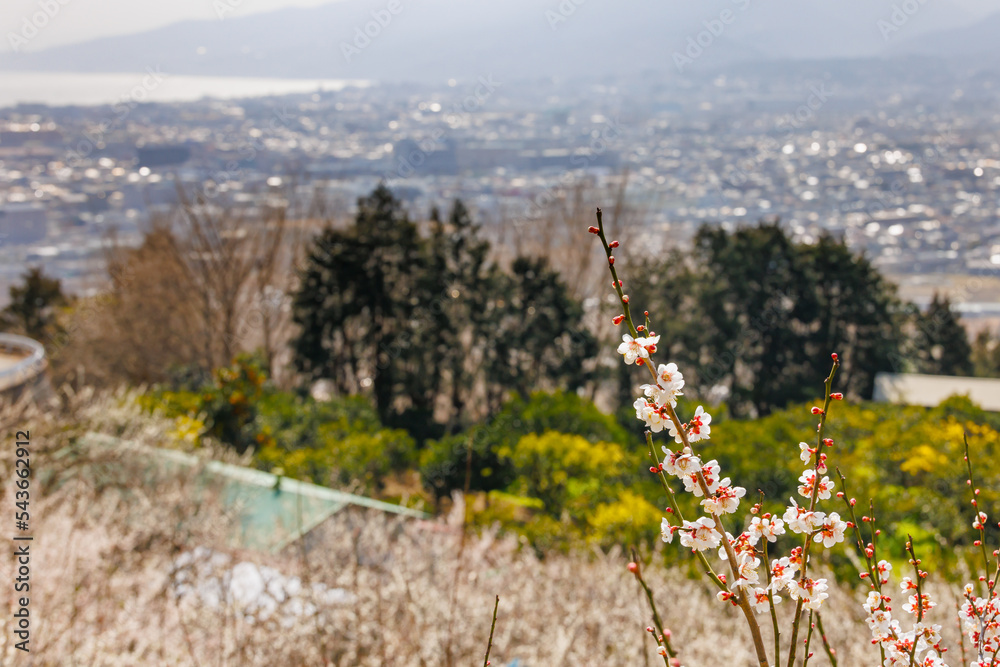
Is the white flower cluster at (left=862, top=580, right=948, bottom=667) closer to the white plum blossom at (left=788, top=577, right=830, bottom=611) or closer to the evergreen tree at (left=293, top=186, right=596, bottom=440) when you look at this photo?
the white plum blossom at (left=788, top=577, right=830, bottom=611)

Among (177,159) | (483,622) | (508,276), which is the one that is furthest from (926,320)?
(177,159)

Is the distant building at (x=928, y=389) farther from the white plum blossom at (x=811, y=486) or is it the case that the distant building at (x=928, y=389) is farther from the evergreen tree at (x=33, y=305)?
the evergreen tree at (x=33, y=305)

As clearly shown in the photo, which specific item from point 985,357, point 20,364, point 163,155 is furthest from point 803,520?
point 163,155

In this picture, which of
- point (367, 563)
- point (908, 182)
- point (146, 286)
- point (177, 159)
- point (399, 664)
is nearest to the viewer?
point (399, 664)

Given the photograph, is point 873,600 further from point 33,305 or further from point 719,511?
point 33,305

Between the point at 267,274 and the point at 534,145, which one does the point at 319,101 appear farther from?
the point at 267,274

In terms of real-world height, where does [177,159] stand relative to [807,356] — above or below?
above

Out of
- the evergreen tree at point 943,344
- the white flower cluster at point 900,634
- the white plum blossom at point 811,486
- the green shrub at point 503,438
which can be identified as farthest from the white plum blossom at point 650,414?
the evergreen tree at point 943,344
